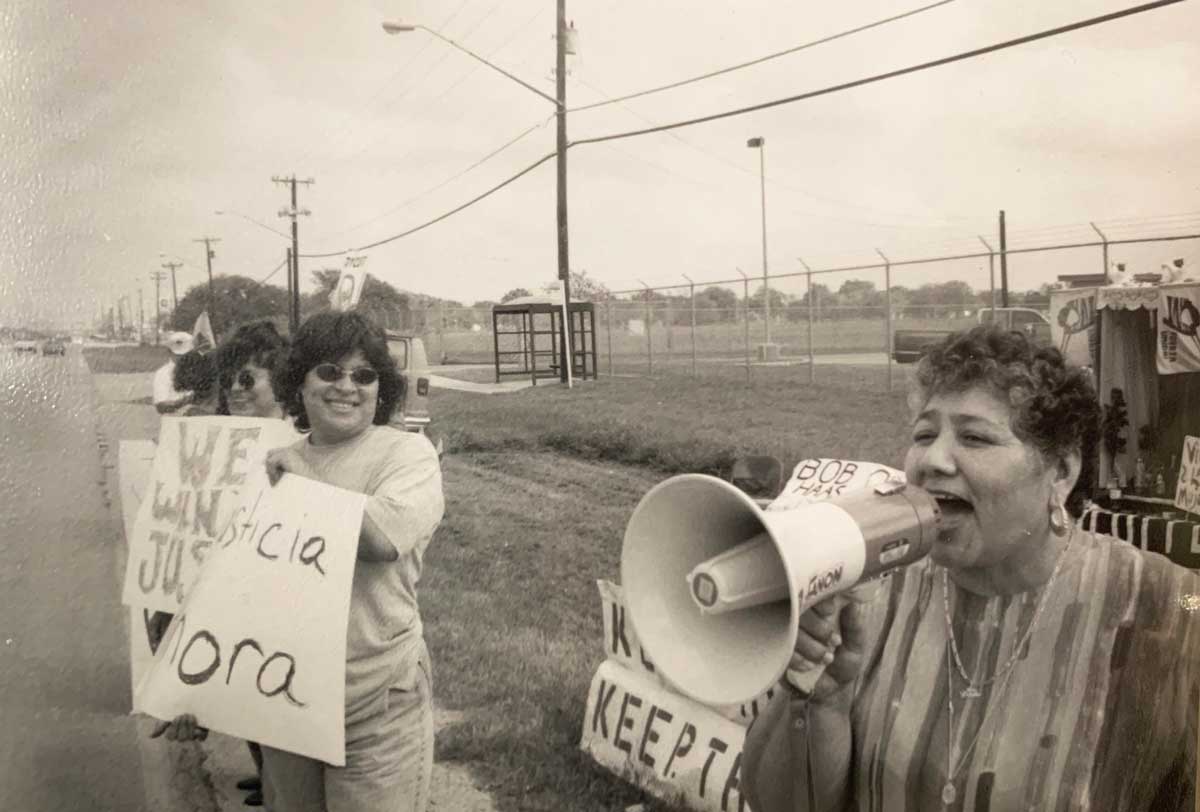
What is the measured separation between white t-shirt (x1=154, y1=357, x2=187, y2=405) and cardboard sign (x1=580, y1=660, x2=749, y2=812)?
4.09 feet

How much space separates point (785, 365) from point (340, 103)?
1284mm

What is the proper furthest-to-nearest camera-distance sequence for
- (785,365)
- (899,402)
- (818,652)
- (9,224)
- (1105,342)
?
(9,224)
(785,365)
(899,402)
(1105,342)
(818,652)

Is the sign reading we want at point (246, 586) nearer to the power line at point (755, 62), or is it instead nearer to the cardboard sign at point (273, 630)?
the cardboard sign at point (273, 630)

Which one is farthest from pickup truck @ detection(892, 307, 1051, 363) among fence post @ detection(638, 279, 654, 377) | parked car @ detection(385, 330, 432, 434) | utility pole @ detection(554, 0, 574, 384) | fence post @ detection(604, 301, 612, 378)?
parked car @ detection(385, 330, 432, 434)

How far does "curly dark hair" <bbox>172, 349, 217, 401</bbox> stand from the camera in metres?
2.65

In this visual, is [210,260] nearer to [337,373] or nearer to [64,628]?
[337,373]

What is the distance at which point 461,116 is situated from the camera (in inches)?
107

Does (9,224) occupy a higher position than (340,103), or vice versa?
(340,103)

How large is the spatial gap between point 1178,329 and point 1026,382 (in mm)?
630

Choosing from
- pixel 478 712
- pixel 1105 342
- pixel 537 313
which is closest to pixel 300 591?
pixel 478 712

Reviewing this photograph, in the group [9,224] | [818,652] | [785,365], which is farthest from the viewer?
[9,224]

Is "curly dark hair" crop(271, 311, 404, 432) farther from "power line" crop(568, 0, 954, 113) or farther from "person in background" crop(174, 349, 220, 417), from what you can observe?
"power line" crop(568, 0, 954, 113)

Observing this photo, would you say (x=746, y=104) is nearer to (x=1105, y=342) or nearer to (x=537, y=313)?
(x=537, y=313)

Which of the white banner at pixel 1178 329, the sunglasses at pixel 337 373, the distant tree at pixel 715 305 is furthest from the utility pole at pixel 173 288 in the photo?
the white banner at pixel 1178 329
